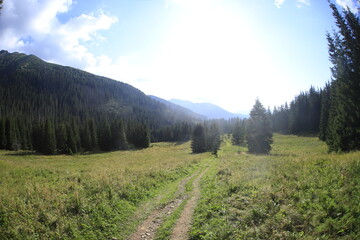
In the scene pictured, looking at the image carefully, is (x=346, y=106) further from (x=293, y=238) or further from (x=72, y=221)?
(x=72, y=221)

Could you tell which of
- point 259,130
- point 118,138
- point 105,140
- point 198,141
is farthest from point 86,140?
point 259,130

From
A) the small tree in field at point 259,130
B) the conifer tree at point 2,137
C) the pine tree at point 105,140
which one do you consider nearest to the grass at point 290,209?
the small tree in field at point 259,130

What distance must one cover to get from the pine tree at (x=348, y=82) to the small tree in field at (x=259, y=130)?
13.9 metres

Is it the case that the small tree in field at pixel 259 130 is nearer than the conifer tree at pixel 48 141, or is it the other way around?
the small tree in field at pixel 259 130

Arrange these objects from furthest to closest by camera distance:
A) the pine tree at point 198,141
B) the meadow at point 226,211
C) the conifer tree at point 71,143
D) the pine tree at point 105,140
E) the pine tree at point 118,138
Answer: the pine tree at point 118,138 → the pine tree at point 105,140 → the conifer tree at point 71,143 → the pine tree at point 198,141 → the meadow at point 226,211

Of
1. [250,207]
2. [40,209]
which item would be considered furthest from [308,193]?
[40,209]

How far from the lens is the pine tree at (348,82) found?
2192 centimetres

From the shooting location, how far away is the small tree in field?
1582 inches

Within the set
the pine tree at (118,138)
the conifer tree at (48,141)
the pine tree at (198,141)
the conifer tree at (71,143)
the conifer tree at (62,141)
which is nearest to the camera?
the pine tree at (198,141)

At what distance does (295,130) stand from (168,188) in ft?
325

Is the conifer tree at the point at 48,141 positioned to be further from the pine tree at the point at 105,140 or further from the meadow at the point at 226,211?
the meadow at the point at 226,211

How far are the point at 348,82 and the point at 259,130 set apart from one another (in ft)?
61.3

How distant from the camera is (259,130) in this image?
134 ft

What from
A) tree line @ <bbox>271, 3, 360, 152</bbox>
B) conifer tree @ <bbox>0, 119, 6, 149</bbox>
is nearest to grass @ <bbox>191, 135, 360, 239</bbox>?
tree line @ <bbox>271, 3, 360, 152</bbox>
